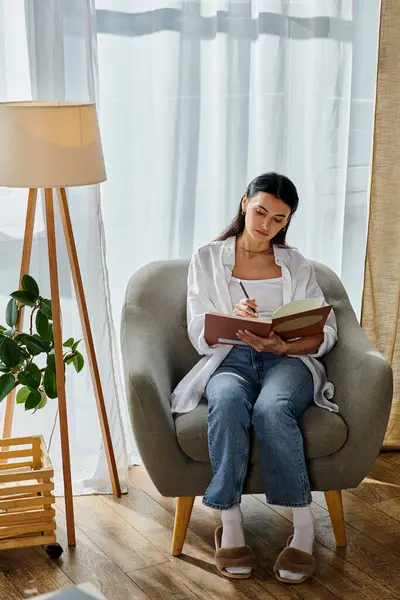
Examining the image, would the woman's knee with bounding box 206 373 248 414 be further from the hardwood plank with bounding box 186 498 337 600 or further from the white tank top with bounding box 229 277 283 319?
the hardwood plank with bounding box 186 498 337 600

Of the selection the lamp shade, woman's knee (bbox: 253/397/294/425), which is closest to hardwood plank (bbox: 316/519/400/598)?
woman's knee (bbox: 253/397/294/425)

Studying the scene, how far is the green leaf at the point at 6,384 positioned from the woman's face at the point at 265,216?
2.77ft

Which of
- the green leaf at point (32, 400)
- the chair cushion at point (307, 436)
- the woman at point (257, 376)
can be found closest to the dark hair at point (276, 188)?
the woman at point (257, 376)

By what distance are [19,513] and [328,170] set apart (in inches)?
64.8

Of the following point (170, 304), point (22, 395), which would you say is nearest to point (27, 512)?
point (22, 395)

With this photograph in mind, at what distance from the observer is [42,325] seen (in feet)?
8.80

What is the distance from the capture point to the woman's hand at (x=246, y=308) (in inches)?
101

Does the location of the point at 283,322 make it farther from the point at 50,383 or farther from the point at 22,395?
the point at 22,395

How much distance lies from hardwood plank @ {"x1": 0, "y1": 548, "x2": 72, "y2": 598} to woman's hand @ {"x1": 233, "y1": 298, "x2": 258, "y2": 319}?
891 mm

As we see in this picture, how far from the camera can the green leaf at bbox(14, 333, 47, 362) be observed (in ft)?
8.61

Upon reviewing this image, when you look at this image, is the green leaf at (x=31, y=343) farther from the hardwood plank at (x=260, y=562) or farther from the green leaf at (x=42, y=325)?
the hardwood plank at (x=260, y=562)

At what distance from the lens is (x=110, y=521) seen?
110 inches

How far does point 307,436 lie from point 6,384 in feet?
2.92

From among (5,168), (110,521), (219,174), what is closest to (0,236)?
(5,168)
